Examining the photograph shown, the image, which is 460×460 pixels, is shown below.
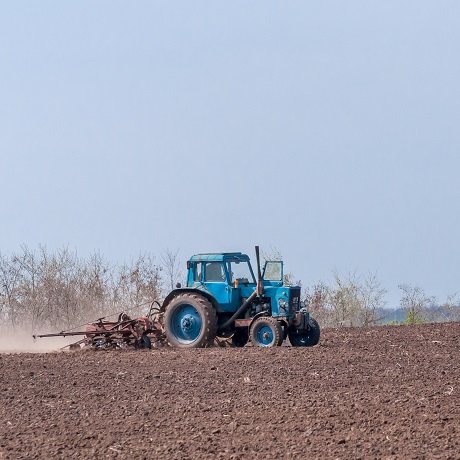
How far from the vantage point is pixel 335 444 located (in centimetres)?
932

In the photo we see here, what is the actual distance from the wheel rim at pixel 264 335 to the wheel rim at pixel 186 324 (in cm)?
120

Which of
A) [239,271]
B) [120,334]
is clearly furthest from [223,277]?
[120,334]

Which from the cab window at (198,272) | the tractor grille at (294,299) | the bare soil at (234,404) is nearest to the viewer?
the bare soil at (234,404)

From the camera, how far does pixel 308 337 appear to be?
20.0 m

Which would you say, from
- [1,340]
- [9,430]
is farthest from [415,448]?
[1,340]

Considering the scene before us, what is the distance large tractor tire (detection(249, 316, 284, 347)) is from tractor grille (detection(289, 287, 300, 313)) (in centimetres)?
60

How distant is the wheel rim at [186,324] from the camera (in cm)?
1988

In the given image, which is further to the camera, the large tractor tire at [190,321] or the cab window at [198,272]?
the cab window at [198,272]

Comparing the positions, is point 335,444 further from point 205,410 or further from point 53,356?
point 53,356

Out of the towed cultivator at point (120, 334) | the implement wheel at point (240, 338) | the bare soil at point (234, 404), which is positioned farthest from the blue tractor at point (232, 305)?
the bare soil at point (234, 404)

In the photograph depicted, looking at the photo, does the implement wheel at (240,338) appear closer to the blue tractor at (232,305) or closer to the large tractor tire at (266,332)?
the blue tractor at (232,305)

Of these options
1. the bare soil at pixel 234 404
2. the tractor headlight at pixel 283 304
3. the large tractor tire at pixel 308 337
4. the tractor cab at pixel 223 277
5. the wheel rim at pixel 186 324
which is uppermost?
Result: the tractor cab at pixel 223 277

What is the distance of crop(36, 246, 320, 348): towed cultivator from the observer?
64.0 ft

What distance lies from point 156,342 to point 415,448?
12050 mm
